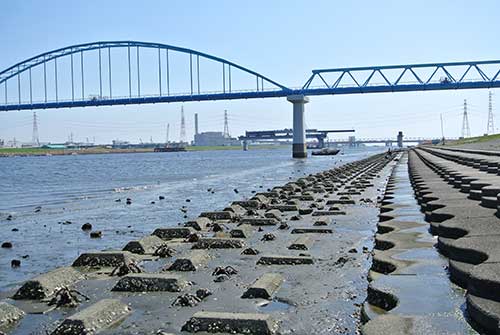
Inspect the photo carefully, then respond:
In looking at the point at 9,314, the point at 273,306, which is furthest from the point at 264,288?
the point at 9,314

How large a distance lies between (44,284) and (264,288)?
242cm

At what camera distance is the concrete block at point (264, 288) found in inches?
236

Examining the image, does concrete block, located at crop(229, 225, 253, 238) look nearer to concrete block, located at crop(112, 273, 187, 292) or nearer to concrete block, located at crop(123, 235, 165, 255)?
concrete block, located at crop(123, 235, 165, 255)

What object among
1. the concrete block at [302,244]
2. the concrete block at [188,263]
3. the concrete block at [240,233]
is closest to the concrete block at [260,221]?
the concrete block at [240,233]

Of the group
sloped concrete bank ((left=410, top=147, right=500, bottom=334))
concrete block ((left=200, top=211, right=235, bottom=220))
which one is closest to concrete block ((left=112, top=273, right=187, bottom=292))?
sloped concrete bank ((left=410, top=147, right=500, bottom=334))

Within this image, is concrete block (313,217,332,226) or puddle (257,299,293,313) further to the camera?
concrete block (313,217,332,226)

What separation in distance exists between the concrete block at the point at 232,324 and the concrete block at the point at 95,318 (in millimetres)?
725

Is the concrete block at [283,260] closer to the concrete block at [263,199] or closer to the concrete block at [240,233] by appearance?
the concrete block at [240,233]

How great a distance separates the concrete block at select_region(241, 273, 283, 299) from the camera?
6.00 metres

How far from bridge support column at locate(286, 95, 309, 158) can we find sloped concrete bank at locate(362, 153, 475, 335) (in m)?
82.5

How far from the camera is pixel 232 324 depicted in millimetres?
4883

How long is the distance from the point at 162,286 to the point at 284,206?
881 centimetres

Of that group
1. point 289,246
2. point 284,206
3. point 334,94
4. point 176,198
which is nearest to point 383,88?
point 334,94

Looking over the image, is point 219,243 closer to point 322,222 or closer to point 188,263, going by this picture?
point 188,263
